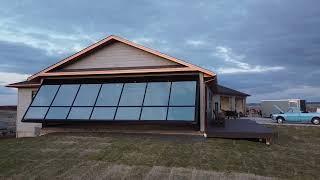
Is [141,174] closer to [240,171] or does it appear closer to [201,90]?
[240,171]

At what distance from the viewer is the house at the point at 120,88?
1836 centimetres

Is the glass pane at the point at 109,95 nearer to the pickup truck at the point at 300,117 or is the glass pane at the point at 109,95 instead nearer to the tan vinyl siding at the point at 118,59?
the tan vinyl siding at the point at 118,59

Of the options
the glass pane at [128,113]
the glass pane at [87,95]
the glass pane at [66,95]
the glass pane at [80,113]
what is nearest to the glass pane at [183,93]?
the glass pane at [128,113]

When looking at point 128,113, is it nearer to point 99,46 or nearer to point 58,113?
point 58,113

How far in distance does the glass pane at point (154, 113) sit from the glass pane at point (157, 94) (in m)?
0.32

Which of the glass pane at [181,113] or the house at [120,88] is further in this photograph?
the house at [120,88]

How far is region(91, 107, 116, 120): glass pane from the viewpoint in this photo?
18781 mm

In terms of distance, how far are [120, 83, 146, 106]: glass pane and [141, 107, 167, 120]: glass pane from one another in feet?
2.31

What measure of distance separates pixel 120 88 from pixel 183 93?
3.81m

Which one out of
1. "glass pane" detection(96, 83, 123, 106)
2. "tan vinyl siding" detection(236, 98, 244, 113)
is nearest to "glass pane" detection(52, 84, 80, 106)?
"glass pane" detection(96, 83, 123, 106)

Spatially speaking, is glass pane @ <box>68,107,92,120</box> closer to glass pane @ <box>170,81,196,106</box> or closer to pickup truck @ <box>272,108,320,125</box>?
glass pane @ <box>170,81,196,106</box>

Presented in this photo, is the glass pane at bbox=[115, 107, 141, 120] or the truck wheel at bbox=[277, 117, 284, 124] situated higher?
the glass pane at bbox=[115, 107, 141, 120]

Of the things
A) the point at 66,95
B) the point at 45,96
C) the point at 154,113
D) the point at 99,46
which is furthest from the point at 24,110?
the point at 154,113

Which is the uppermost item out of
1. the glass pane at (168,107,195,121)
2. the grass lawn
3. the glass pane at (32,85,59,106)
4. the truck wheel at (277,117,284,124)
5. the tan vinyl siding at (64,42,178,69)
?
the tan vinyl siding at (64,42,178,69)
